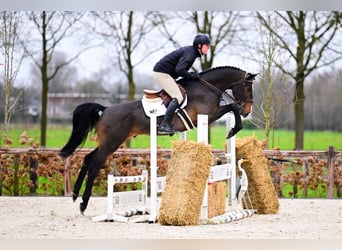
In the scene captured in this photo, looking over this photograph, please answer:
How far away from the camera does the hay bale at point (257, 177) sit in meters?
7.11

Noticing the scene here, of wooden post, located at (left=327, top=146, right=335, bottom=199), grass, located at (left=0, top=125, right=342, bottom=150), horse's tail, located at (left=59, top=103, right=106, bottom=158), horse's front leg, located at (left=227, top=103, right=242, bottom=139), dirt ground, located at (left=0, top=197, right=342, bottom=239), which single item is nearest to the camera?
dirt ground, located at (left=0, top=197, right=342, bottom=239)

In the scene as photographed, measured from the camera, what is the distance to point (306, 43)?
34.7 ft

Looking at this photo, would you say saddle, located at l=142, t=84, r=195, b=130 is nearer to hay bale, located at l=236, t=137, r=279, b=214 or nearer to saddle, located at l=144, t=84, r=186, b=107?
saddle, located at l=144, t=84, r=186, b=107

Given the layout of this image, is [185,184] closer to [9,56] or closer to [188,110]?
[188,110]

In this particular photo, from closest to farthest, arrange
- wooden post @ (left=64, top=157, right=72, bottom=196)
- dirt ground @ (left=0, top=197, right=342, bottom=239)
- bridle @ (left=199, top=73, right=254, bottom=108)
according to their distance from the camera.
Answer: dirt ground @ (left=0, top=197, right=342, bottom=239)
bridle @ (left=199, top=73, right=254, bottom=108)
wooden post @ (left=64, top=157, right=72, bottom=196)

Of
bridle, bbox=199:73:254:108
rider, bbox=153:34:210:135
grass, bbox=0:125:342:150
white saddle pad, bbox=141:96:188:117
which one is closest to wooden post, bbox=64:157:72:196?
grass, bbox=0:125:342:150

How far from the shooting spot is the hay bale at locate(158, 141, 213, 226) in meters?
6.04

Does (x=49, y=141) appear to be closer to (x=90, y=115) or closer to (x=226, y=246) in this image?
(x=90, y=115)

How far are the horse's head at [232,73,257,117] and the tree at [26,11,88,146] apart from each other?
4.35 m

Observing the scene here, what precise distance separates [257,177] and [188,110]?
100 centimetres

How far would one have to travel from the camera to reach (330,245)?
211 inches

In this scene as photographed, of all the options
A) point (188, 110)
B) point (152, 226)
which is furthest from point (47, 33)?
point (152, 226)

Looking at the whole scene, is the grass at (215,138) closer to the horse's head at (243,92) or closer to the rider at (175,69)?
the horse's head at (243,92)

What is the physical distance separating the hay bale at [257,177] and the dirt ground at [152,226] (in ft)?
0.53
